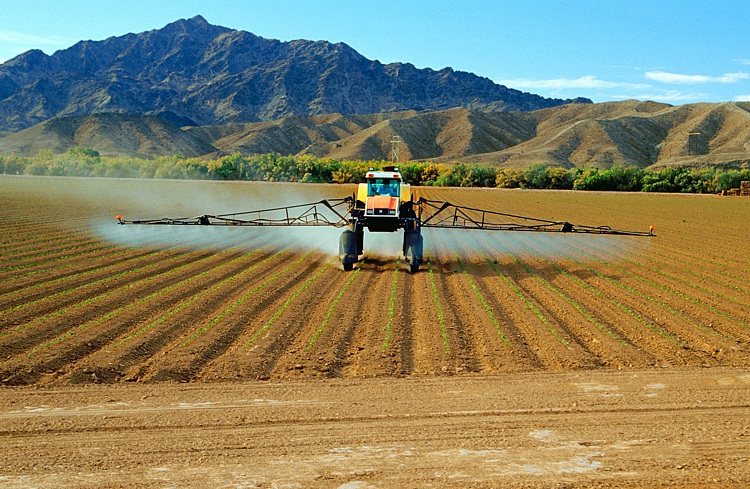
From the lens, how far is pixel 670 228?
30828mm

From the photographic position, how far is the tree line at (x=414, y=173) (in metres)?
69.1

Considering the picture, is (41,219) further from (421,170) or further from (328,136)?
(328,136)

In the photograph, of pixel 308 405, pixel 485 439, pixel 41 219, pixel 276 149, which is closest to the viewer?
pixel 485 439

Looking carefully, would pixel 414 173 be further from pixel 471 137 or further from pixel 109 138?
pixel 109 138

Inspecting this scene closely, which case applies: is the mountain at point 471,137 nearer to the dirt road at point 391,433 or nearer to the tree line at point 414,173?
the tree line at point 414,173

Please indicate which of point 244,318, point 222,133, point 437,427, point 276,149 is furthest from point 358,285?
point 222,133

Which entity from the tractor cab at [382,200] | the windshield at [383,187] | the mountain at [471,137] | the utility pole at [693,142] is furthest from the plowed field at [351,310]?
the utility pole at [693,142]

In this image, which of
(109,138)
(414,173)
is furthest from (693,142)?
(109,138)

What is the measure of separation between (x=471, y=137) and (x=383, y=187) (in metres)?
130

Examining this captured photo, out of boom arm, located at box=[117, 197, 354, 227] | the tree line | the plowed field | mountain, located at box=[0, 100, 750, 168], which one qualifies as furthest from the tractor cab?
mountain, located at box=[0, 100, 750, 168]

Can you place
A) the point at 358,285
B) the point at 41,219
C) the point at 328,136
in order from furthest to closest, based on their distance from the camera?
the point at 328,136
the point at 41,219
the point at 358,285

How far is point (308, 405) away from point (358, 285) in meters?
7.38

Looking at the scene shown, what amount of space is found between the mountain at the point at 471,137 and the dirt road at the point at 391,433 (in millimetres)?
96924

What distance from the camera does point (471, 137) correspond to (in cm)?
14412
